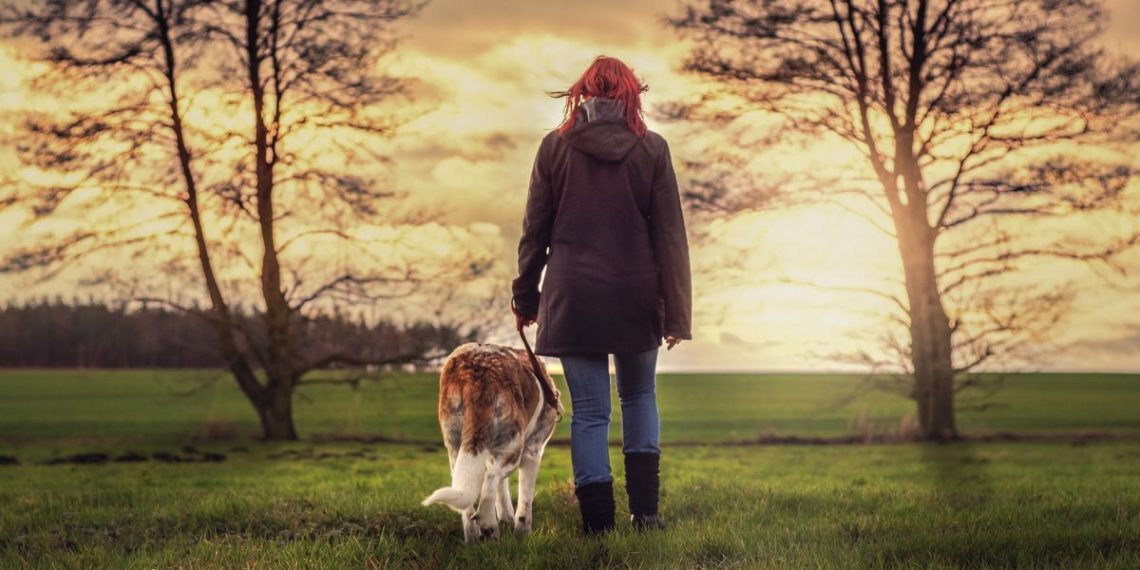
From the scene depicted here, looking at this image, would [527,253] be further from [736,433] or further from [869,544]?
[736,433]

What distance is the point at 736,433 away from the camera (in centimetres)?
2402

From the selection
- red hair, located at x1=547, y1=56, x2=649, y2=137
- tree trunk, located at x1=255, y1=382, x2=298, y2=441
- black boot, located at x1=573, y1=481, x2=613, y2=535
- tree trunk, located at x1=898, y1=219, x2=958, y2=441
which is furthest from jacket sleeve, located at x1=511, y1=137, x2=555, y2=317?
tree trunk, located at x1=255, y1=382, x2=298, y2=441

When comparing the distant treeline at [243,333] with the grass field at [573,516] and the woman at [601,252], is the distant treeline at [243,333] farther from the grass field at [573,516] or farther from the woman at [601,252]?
the woman at [601,252]

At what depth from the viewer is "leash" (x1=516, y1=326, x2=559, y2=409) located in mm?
5496

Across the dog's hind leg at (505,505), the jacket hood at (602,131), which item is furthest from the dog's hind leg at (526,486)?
the jacket hood at (602,131)

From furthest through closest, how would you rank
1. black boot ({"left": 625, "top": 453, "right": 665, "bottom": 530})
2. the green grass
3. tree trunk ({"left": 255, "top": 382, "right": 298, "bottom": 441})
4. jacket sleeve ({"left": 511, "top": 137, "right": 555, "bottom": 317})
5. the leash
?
1. the green grass
2. tree trunk ({"left": 255, "top": 382, "right": 298, "bottom": 441})
3. the leash
4. black boot ({"left": 625, "top": 453, "right": 665, "bottom": 530})
5. jacket sleeve ({"left": 511, "top": 137, "right": 555, "bottom": 317})

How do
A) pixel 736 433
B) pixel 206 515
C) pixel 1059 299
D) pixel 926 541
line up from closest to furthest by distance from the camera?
pixel 926 541
pixel 206 515
pixel 1059 299
pixel 736 433

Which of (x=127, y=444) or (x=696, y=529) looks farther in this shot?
(x=127, y=444)

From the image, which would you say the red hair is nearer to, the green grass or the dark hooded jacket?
the dark hooded jacket

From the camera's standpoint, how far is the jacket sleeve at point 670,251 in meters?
5.03

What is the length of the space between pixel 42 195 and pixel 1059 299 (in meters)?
17.8

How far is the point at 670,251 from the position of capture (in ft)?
16.5

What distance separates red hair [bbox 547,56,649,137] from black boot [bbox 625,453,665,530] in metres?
1.73

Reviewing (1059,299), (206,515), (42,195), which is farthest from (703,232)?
→ (206,515)
